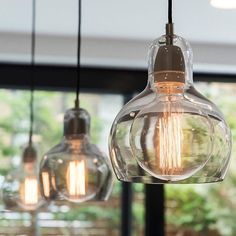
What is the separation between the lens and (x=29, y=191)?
2.07 m

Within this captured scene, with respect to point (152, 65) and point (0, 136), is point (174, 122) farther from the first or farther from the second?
point (0, 136)

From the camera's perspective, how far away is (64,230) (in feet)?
10.6

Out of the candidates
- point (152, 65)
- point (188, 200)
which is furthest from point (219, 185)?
point (152, 65)

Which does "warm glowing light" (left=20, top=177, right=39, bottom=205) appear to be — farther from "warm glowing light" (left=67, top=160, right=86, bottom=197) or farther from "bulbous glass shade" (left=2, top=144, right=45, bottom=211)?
"warm glowing light" (left=67, top=160, right=86, bottom=197)

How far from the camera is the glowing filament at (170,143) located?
858 mm

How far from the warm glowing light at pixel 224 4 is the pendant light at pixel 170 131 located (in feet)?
4.61

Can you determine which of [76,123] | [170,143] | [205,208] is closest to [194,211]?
[205,208]

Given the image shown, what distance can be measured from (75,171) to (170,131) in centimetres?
63

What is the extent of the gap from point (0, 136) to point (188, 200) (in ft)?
3.77

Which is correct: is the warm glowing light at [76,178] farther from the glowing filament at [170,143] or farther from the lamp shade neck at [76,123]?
the glowing filament at [170,143]

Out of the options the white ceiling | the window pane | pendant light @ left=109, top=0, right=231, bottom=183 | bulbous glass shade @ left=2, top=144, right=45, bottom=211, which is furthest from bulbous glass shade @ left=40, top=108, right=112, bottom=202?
the window pane

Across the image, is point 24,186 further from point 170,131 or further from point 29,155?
point 170,131

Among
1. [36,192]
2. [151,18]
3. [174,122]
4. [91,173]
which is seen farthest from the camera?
[151,18]

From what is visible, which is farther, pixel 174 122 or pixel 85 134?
pixel 85 134
